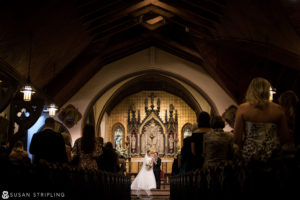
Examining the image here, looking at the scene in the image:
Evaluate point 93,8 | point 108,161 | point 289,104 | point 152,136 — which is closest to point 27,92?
point 93,8

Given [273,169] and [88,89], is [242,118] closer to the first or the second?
[273,169]

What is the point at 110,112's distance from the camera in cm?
2075

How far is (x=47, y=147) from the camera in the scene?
14.8 feet

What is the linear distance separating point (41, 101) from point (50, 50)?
2.22 meters

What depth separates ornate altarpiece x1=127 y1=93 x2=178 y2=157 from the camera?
19.3 m

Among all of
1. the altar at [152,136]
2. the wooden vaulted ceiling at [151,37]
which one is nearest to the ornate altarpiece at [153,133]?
the altar at [152,136]

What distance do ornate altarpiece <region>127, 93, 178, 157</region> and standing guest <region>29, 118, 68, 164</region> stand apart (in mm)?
14787

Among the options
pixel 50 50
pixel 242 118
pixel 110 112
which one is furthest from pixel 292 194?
pixel 110 112

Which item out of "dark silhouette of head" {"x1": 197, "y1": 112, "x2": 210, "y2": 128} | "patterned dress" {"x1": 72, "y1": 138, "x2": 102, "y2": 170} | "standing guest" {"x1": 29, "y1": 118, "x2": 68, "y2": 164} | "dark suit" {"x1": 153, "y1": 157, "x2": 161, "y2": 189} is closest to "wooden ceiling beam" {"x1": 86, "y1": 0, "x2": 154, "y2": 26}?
"dark suit" {"x1": 153, "y1": 157, "x2": 161, "y2": 189}

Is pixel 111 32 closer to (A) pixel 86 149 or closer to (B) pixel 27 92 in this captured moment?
(B) pixel 27 92

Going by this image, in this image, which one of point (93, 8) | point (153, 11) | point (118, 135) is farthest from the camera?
point (118, 135)

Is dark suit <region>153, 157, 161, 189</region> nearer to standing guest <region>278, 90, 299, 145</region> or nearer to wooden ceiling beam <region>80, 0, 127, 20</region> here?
wooden ceiling beam <region>80, 0, 127, 20</region>

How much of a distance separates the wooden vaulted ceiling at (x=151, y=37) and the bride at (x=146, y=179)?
395 cm

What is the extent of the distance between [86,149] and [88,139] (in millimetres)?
180
